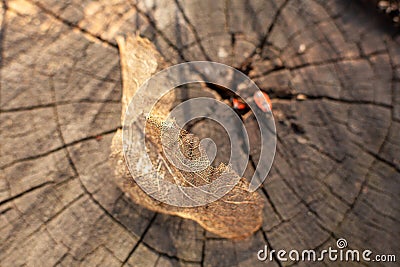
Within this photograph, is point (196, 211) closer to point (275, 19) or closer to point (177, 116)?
point (177, 116)

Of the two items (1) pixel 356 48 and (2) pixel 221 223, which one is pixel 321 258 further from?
(1) pixel 356 48

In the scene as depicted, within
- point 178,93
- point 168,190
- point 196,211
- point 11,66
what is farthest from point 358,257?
point 11,66

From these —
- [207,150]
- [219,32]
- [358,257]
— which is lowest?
[358,257]

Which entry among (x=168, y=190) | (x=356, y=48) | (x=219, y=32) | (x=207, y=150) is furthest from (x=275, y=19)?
(x=168, y=190)

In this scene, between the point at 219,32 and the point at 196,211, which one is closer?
the point at 219,32

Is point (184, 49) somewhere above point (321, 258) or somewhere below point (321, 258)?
above

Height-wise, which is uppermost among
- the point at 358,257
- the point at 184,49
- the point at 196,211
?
the point at 184,49
